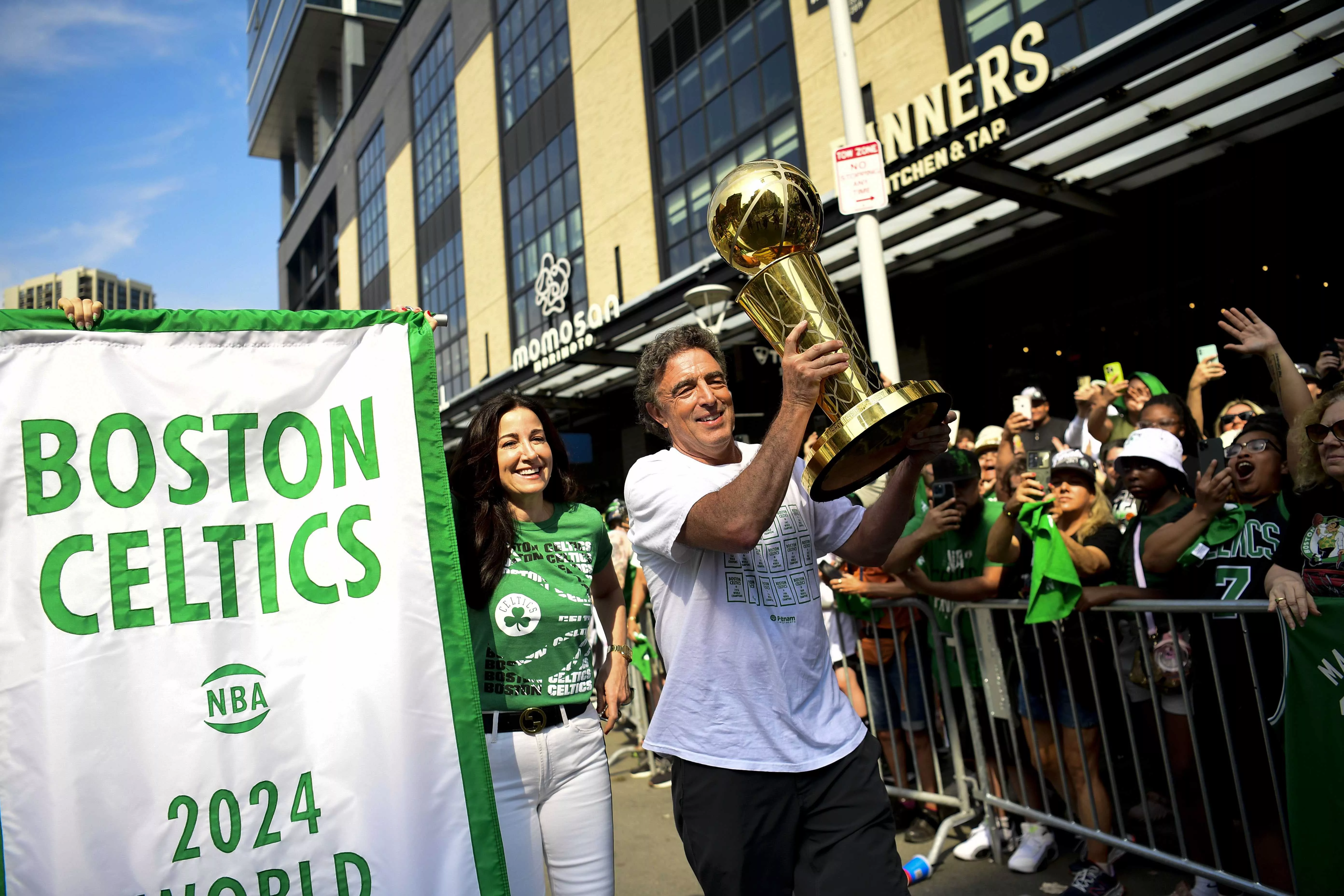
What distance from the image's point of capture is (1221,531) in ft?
10.7

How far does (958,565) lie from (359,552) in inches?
118

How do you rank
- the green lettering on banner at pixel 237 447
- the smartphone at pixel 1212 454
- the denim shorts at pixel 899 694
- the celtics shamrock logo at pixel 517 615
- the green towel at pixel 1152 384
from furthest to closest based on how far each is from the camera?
the green towel at pixel 1152 384 → the denim shorts at pixel 899 694 → the smartphone at pixel 1212 454 → the celtics shamrock logo at pixel 517 615 → the green lettering on banner at pixel 237 447

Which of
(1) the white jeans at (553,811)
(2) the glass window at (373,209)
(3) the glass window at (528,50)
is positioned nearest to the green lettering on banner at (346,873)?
(1) the white jeans at (553,811)

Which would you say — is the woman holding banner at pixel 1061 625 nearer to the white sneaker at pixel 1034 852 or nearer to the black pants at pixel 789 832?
the white sneaker at pixel 1034 852

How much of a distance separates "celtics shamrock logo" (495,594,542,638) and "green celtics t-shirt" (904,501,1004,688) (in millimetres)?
2301

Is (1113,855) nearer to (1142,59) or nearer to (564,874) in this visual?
(564,874)

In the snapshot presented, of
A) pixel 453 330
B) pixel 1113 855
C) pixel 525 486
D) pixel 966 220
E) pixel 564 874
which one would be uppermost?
pixel 453 330

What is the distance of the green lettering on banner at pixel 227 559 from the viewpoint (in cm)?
207

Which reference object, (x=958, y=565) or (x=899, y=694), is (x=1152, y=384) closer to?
(x=958, y=565)

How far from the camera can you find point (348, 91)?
36406 millimetres

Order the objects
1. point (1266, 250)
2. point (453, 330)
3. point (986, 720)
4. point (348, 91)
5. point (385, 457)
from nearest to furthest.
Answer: point (385, 457) < point (986, 720) < point (1266, 250) < point (453, 330) < point (348, 91)

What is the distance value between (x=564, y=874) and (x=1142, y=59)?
7.18 meters

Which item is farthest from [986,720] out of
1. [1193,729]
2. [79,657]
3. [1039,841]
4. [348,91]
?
[348,91]

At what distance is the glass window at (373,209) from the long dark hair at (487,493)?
28637 mm
